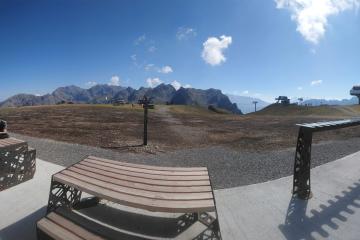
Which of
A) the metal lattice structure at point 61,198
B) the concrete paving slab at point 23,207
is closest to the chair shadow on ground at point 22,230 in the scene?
the concrete paving slab at point 23,207

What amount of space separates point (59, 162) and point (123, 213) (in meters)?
5.14

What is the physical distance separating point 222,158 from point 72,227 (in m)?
7.77

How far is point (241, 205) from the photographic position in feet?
19.1

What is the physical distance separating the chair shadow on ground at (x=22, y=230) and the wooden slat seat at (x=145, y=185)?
1.12 meters

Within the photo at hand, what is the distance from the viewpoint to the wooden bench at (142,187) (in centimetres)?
366

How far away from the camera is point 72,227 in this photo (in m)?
3.84

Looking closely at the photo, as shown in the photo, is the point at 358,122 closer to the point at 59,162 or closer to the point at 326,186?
the point at 326,186

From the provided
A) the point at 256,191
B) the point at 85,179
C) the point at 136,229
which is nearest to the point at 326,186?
the point at 256,191

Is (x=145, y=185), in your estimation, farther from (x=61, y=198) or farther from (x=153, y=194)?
(x=61, y=198)

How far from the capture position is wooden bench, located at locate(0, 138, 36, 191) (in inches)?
254

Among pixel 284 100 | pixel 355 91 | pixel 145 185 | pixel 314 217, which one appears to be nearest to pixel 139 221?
pixel 145 185

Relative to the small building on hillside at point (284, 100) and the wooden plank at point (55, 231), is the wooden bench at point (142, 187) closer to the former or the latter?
the wooden plank at point (55, 231)

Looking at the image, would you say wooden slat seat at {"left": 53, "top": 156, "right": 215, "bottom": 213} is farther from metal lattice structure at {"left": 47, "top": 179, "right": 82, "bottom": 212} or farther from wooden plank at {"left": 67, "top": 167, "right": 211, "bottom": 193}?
metal lattice structure at {"left": 47, "top": 179, "right": 82, "bottom": 212}

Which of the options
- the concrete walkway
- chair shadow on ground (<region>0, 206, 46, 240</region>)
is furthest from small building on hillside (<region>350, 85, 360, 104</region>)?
chair shadow on ground (<region>0, 206, 46, 240</region>)
